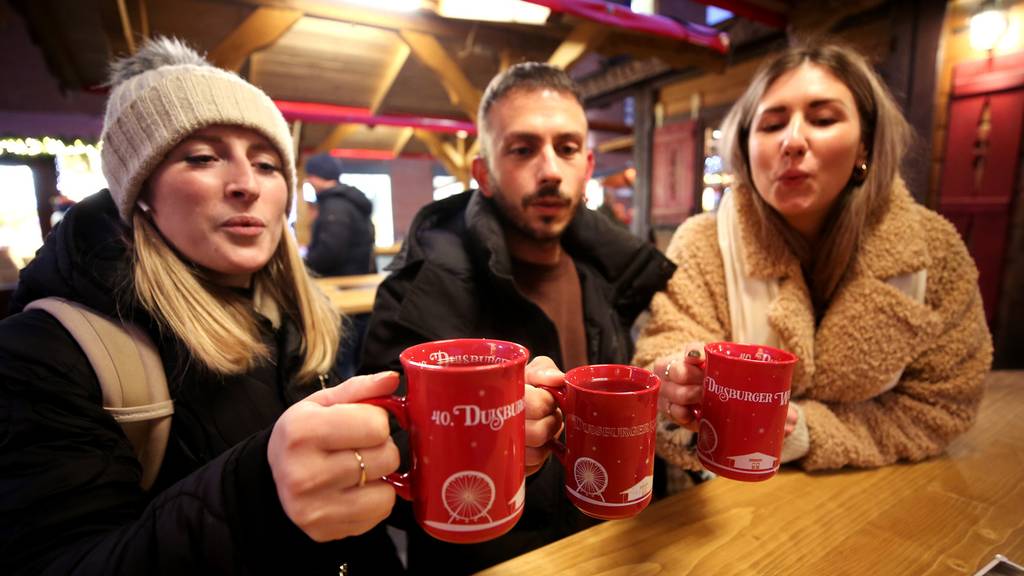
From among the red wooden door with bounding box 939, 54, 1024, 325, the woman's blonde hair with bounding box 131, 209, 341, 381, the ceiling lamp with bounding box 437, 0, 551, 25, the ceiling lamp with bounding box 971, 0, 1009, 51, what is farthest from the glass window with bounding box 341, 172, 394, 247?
the woman's blonde hair with bounding box 131, 209, 341, 381

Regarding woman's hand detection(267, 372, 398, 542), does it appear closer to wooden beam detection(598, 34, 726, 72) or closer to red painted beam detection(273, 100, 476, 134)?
wooden beam detection(598, 34, 726, 72)

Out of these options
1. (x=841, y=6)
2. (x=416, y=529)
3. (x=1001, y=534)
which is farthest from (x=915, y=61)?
(x=416, y=529)

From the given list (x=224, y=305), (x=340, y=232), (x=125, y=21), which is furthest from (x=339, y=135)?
(x=224, y=305)

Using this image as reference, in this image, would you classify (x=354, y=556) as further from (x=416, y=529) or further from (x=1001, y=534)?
(x=1001, y=534)

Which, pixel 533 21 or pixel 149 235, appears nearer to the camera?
pixel 149 235

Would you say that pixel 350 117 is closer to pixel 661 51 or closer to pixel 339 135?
pixel 339 135

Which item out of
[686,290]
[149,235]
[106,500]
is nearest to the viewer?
[106,500]

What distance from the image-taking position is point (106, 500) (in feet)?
2.30

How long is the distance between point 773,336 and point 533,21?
2961 mm

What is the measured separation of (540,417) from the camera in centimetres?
77

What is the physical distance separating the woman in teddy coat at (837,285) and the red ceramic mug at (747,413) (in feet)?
Answer: 1.14

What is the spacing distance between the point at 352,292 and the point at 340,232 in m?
1.10

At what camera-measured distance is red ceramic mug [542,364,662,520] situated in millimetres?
670

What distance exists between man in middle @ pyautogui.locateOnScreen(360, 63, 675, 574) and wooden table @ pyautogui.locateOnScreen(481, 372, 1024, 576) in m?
0.41
